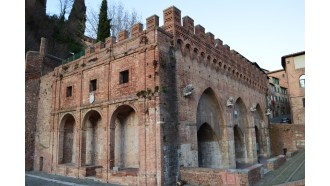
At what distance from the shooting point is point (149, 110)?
37.0 ft

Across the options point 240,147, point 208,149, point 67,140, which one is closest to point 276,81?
point 240,147

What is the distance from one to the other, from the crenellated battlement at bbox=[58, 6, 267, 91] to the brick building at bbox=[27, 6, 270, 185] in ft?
0.18

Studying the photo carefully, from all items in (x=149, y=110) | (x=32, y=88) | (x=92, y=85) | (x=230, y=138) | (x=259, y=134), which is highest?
(x=32, y=88)

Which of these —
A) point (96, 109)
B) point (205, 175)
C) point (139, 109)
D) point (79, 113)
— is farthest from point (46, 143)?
point (205, 175)

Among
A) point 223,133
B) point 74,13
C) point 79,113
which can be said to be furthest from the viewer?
point 74,13

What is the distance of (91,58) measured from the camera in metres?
15.3

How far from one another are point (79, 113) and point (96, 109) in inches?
67.3

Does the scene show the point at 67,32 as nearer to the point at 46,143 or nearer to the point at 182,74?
the point at 46,143

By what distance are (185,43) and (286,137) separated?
15755 mm

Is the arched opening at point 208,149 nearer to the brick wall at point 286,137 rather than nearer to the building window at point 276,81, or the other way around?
the brick wall at point 286,137

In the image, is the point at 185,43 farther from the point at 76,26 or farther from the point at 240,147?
the point at 76,26

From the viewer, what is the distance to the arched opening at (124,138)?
520 inches

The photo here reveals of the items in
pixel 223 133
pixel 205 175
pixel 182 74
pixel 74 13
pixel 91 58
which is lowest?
pixel 205 175

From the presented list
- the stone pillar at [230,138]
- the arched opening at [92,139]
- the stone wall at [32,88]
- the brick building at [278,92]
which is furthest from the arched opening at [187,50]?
the brick building at [278,92]
